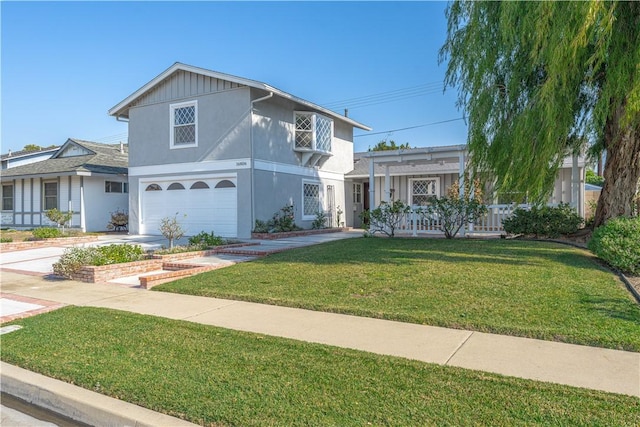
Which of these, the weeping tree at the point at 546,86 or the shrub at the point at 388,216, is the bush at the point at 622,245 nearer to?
the weeping tree at the point at 546,86

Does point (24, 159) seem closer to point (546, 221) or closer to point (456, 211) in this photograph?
point (456, 211)

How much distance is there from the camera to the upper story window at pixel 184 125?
17766 millimetres

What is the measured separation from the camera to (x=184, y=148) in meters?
17.9

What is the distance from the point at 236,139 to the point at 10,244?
8.64 meters

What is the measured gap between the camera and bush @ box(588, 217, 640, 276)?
7348mm

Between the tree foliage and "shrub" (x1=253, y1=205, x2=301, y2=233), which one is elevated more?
the tree foliage

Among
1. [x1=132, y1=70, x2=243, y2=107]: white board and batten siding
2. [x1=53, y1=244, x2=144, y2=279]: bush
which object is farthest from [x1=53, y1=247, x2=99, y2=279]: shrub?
[x1=132, y1=70, x2=243, y2=107]: white board and batten siding

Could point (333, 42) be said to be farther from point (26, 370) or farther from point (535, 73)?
point (26, 370)

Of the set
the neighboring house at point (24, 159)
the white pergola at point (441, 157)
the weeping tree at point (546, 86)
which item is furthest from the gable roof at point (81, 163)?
the weeping tree at point (546, 86)

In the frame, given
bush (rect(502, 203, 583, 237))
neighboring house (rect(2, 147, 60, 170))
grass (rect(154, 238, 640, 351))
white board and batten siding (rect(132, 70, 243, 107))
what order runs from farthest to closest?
neighboring house (rect(2, 147, 60, 170)) → white board and batten siding (rect(132, 70, 243, 107)) → bush (rect(502, 203, 583, 237)) → grass (rect(154, 238, 640, 351))

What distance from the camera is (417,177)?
66.0ft

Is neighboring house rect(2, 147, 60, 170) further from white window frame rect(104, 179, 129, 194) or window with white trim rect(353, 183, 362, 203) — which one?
window with white trim rect(353, 183, 362, 203)

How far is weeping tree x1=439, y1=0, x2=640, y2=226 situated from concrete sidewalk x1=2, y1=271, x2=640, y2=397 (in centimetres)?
496

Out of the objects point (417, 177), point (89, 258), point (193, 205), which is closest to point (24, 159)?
point (193, 205)
